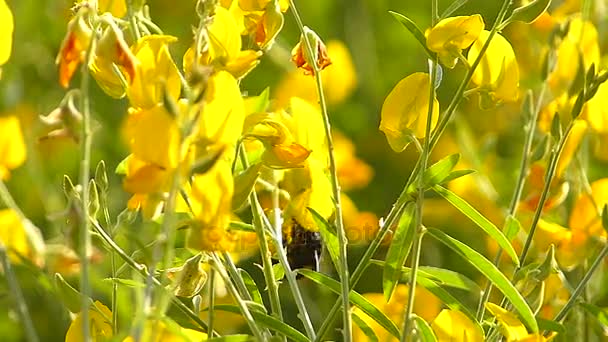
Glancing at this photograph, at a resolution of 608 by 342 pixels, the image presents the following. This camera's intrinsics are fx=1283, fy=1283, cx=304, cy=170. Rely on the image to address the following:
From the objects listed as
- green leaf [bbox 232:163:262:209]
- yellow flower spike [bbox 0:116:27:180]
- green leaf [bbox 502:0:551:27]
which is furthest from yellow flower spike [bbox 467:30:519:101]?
yellow flower spike [bbox 0:116:27:180]

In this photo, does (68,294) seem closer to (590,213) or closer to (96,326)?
(96,326)

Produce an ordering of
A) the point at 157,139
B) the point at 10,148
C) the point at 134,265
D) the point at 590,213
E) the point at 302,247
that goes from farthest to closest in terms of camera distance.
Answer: the point at 10,148, the point at 590,213, the point at 302,247, the point at 134,265, the point at 157,139

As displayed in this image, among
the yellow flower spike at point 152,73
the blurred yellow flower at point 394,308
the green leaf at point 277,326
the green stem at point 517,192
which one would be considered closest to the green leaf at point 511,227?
the green stem at point 517,192

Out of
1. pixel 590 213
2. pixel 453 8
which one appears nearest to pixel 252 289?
pixel 453 8

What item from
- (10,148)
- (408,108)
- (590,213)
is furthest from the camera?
(10,148)

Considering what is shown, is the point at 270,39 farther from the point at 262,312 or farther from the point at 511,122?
the point at 511,122

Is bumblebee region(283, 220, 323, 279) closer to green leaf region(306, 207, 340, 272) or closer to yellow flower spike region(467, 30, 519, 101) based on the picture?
green leaf region(306, 207, 340, 272)
